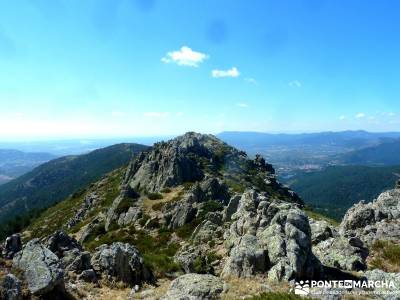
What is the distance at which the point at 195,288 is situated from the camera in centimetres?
1764

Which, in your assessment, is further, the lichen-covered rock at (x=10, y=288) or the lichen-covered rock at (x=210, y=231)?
the lichen-covered rock at (x=210, y=231)

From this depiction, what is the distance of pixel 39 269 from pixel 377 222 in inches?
1105

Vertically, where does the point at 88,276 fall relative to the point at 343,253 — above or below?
below

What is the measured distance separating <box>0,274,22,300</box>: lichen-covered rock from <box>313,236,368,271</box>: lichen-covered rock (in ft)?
55.6

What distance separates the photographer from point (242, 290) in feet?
57.9

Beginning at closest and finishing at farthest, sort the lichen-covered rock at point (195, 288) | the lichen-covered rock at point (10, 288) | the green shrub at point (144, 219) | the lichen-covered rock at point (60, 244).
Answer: the lichen-covered rock at point (10, 288), the lichen-covered rock at point (195, 288), the lichen-covered rock at point (60, 244), the green shrub at point (144, 219)

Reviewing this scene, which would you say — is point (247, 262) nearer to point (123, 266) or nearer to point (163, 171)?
point (123, 266)

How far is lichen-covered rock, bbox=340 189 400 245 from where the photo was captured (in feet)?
100.0

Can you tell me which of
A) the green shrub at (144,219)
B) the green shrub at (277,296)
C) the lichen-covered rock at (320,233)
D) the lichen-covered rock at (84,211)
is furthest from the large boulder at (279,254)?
the lichen-covered rock at (84,211)

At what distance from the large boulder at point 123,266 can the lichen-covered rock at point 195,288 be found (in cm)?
331

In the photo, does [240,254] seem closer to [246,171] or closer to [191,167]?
[191,167]

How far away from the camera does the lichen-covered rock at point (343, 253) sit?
74.3ft

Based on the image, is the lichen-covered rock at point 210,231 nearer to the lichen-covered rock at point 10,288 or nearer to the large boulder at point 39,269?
the large boulder at point 39,269

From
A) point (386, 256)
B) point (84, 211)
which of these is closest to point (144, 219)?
point (84, 211)
